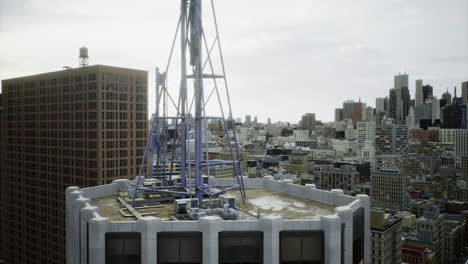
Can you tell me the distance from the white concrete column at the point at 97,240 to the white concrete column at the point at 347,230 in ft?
48.4

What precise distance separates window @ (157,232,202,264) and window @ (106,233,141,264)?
140cm

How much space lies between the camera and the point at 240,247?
2547 centimetres

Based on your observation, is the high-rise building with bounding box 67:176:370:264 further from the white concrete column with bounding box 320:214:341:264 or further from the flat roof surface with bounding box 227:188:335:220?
the flat roof surface with bounding box 227:188:335:220

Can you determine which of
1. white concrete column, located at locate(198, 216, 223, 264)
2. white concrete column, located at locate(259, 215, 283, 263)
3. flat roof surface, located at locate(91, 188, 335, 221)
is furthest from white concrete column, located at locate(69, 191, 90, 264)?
white concrete column, located at locate(259, 215, 283, 263)

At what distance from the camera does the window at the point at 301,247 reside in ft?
84.7

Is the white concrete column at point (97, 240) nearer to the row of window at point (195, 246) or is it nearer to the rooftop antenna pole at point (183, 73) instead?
the row of window at point (195, 246)

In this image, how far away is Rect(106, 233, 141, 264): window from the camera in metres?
25.5

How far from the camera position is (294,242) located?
25922mm

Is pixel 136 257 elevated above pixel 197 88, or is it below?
below

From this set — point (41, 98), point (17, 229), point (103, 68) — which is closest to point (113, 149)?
point (103, 68)

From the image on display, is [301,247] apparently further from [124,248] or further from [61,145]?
[61,145]

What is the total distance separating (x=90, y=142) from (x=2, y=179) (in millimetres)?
67332

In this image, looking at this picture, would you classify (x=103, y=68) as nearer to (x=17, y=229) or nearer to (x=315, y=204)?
(x=17, y=229)

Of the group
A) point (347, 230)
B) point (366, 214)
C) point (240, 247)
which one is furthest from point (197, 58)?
point (366, 214)
